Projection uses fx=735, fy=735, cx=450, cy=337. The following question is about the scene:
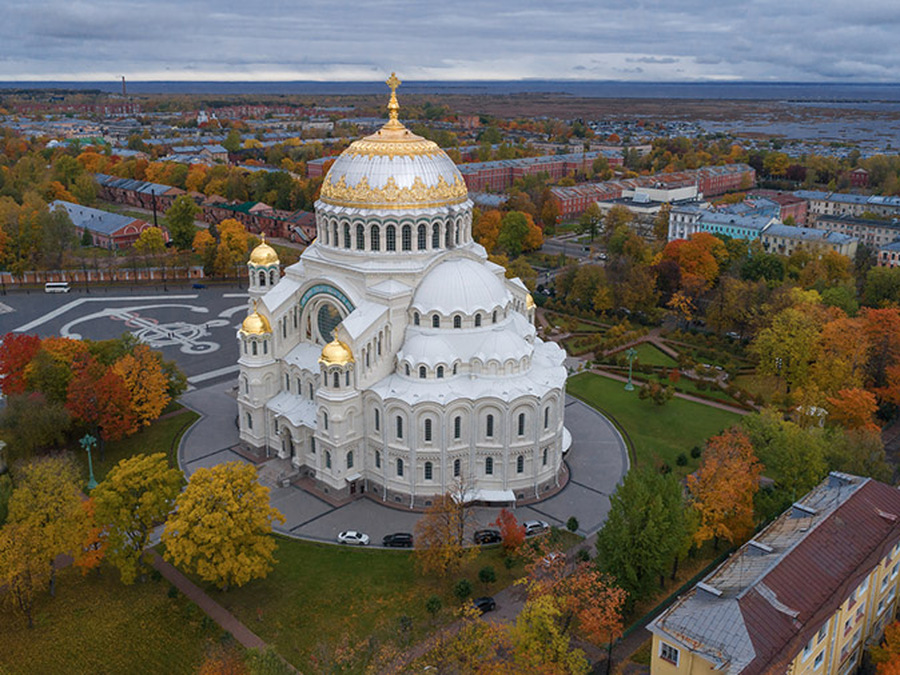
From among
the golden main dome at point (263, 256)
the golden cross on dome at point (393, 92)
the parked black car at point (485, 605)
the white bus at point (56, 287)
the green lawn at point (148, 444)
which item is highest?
the golden cross on dome at point (393, 92)

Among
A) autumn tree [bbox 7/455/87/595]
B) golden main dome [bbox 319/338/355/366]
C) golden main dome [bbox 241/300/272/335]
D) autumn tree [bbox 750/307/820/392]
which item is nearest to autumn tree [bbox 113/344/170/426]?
golden main dome [bbox 241/300/272/335]

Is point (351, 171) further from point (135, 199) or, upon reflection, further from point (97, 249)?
point (135, 199)

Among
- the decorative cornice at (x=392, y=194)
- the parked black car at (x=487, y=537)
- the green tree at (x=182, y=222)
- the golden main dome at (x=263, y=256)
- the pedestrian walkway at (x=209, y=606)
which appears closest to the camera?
the pedestrian walkway at (x=209, y=606)

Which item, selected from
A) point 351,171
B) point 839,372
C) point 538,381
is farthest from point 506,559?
point 839,372

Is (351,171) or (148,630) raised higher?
(351,171)

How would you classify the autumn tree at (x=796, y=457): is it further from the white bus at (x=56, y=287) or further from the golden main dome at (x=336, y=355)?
the white bus at (x=56, y=287)

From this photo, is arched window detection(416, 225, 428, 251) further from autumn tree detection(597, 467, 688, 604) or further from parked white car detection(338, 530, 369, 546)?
autumn tree detection(597, 467, 688, 604)

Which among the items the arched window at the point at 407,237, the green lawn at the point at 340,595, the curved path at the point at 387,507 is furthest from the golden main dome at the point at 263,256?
the green lawn at the point at 340,595
